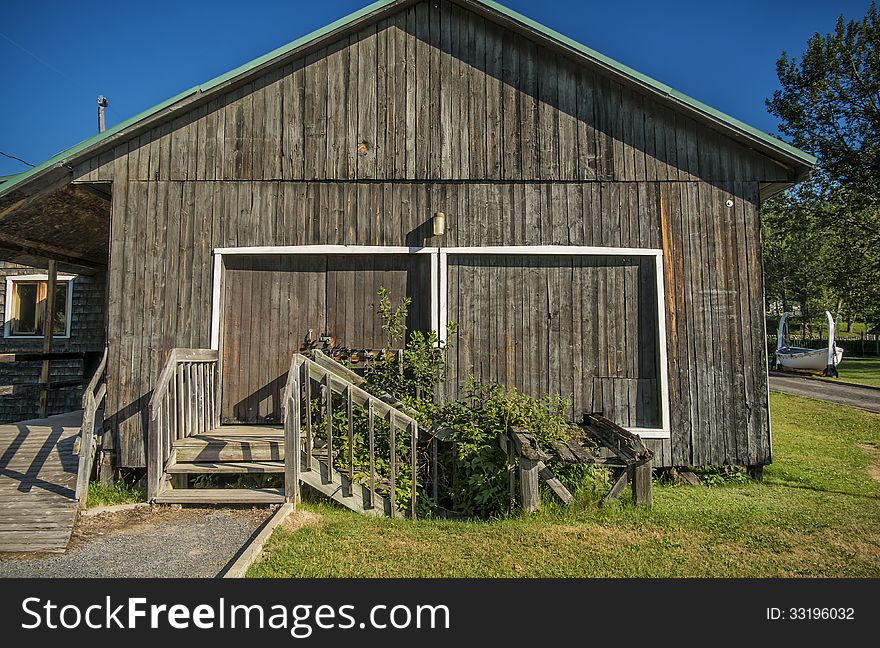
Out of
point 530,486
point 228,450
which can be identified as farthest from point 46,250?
point 530,486

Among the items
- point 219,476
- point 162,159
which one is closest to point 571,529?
point 219,476

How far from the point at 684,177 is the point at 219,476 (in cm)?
718

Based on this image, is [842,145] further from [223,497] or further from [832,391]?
[223,497]

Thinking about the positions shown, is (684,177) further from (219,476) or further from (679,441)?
(219,476)

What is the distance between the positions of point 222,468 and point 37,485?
80.2 inches

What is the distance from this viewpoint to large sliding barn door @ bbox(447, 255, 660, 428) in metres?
7.99

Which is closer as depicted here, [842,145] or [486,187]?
[486,187]

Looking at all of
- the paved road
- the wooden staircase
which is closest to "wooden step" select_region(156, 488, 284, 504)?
the wooden staircase

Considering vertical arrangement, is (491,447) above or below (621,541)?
above

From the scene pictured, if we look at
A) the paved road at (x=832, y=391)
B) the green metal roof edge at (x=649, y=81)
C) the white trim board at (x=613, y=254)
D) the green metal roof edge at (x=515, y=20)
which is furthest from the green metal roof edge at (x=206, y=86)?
the paved road at (x=832, y=391)

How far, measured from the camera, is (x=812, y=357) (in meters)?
26.2

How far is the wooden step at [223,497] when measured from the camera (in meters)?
6.38

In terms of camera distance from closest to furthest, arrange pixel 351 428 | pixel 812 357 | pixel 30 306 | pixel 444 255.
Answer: pixel 351 428 → pixel 444 255 → pixel 30 306 → pixel 812 357

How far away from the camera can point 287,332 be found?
26.7ft
